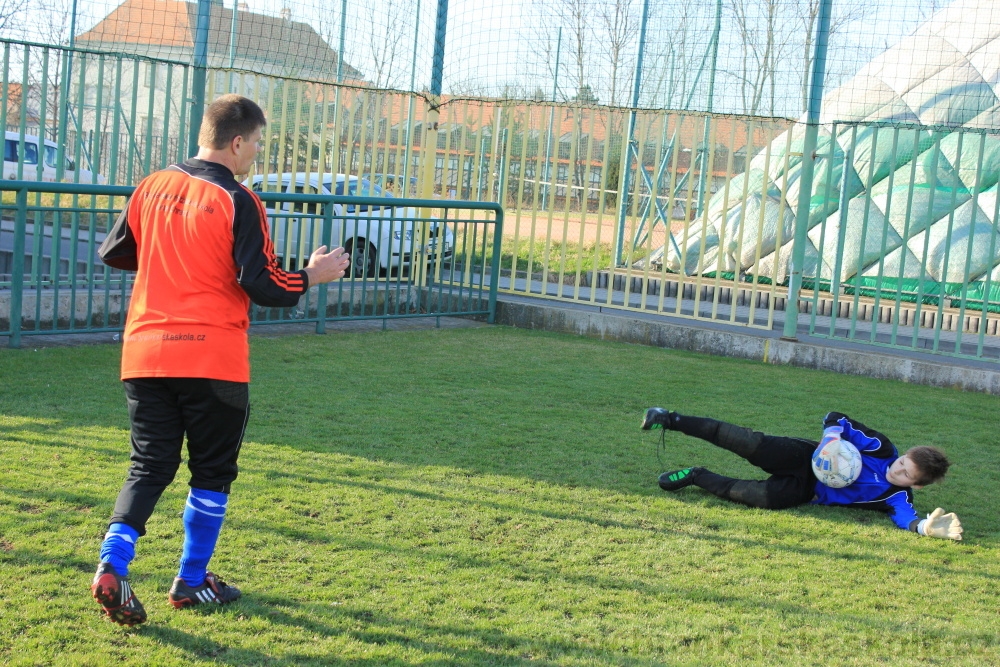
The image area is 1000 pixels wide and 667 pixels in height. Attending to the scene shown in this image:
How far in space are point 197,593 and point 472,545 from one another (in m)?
1.17

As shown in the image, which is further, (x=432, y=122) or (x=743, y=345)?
(x=432, y=122)

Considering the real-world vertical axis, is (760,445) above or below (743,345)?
below

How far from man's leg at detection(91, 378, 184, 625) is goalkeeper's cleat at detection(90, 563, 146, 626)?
1cm

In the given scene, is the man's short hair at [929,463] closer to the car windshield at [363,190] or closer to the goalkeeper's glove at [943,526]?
the goalkeeper's glove at [943,526]

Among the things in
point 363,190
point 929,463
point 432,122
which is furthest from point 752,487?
point 363,190

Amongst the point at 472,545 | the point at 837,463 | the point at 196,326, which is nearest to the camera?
the point at 196,326

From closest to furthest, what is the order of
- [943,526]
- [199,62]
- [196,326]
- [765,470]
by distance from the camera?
[196,326] < [943,526] < [765,470] < [199,62]

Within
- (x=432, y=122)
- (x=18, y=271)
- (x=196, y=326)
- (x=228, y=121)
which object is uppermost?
(x=432, y=122)

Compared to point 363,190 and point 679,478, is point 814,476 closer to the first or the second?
point 679,478

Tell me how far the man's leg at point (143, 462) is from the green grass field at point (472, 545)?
0.84 ft

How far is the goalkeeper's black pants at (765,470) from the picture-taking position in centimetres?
504

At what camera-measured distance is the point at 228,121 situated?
3314mm

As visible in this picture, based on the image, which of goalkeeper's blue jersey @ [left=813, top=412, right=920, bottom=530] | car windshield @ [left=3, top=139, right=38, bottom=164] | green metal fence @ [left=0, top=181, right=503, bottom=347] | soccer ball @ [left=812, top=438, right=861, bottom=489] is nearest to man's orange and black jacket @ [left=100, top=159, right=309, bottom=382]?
soccer ball @ [left=812, top=438, right=861, bottom=489]

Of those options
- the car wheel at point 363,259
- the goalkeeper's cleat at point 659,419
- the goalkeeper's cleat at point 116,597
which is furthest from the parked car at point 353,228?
the goalkeeper's cleat at point 116,597
